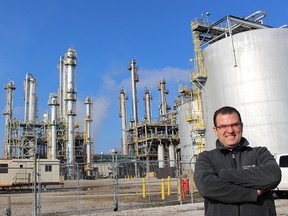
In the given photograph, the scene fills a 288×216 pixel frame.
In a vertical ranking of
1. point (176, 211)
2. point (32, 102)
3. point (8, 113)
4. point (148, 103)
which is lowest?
point (176, 211)

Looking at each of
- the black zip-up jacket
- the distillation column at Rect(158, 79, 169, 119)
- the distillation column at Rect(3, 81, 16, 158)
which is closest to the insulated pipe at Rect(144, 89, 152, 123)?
the distillation column at Rect(158, 79, 169, 119)

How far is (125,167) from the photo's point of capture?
5822 cm

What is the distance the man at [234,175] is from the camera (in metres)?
2.49

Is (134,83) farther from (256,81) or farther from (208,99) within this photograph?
(256,81)

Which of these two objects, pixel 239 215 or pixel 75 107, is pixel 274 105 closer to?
pixel 239 215

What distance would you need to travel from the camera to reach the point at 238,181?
8.18 ft

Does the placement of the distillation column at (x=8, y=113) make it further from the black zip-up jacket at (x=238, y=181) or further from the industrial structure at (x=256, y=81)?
the black zip-up jacket at (x=238, y=181)

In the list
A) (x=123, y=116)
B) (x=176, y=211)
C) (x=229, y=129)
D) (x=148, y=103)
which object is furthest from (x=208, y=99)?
(x=148, y=103)

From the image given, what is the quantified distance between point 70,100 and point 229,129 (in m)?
54.7

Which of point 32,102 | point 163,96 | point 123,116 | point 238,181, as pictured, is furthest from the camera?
point 163,96

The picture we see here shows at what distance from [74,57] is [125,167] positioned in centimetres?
2096

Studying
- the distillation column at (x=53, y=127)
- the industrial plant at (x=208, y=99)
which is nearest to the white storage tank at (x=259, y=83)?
the industrial plant at (x=208, y=99)

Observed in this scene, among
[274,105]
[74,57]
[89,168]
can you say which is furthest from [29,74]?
[274,105]

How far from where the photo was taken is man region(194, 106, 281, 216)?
2492mm
